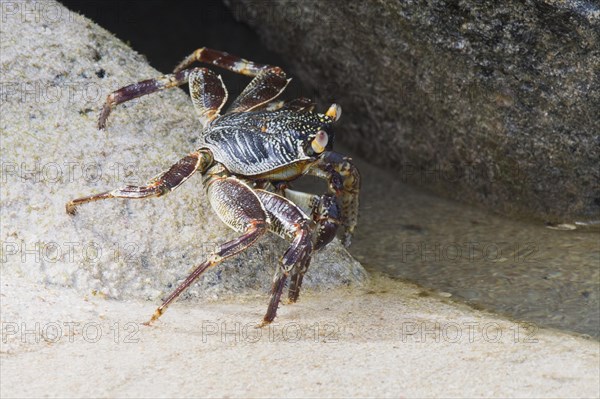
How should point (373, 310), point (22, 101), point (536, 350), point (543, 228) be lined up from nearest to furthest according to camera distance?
point (536, 350)
point (373, 310)
point (22, 101)
point (543, 228)

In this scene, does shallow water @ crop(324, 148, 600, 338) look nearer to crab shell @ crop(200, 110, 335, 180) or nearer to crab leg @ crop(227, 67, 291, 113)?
crab shell @ crop(200, 110, 335, 180)

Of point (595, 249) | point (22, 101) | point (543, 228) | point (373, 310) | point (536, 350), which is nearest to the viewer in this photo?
point (536, 350)

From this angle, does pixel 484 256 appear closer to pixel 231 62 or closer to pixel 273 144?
pixel 273 144

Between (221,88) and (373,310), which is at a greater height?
(221,88)

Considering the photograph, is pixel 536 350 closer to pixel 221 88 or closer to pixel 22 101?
pixel 221 88

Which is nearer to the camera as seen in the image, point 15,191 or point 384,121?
point 15,191

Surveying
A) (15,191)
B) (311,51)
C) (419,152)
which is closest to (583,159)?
(419,152)

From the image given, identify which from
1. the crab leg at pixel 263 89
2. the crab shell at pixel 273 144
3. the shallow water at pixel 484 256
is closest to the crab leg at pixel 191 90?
the crab leg at pixel 263 89

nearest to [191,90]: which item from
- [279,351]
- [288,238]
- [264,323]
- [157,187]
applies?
[157,187]
